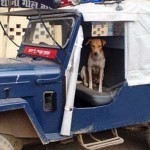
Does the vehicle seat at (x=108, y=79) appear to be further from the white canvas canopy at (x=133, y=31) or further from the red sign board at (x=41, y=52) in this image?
the red sign board at (x=41, y=52)

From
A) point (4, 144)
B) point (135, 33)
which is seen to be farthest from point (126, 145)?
point (4, 144)

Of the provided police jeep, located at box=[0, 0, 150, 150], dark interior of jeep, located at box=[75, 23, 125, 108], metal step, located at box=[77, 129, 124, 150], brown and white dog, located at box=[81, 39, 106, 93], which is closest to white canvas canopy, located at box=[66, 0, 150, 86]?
police jeep, located at box=[0, 0, 150, 150]

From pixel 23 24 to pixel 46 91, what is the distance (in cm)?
664

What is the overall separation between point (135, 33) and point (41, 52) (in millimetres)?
1186

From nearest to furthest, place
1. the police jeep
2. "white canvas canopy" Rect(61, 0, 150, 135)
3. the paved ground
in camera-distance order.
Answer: the police jeep → "white canvas canopy" Rect(61, 0, 150, 135) → the paved ground

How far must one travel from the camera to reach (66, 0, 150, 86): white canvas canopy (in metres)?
3.99

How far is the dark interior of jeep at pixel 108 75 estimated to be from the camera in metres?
4.24

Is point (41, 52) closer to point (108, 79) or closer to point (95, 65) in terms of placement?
point (95, 65)

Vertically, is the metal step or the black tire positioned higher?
the black tire

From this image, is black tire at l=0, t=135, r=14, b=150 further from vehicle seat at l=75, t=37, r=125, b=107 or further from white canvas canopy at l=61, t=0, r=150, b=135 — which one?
vehicle seat at l=75, t=37, r=125, b=107

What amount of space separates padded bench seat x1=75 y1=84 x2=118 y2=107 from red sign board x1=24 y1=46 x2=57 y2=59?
62 cm

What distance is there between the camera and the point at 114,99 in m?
4.14

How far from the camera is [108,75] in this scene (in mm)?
4867

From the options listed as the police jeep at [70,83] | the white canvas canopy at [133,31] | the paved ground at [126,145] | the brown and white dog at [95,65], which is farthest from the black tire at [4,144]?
the brown and white dog at [95,65]
